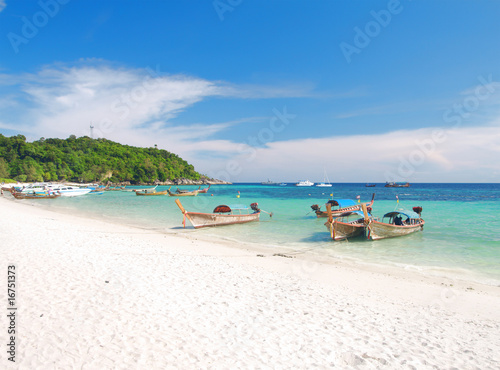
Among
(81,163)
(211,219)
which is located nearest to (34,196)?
(211,219)

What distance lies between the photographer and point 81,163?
4801 inches

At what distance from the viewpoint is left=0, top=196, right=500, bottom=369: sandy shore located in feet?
13.4

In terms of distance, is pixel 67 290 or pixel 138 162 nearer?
pixel 67 290

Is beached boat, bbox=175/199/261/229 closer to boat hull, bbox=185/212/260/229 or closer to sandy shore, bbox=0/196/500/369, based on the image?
boat hull, bbox=185/212/260/229

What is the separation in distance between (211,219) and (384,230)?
11.6 m

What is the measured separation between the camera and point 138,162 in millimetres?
151125

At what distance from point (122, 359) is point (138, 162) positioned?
15917 cm

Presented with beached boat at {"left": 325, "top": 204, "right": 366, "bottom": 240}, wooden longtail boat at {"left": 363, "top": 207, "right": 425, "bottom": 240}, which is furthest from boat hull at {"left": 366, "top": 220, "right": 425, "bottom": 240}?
beached boat at {"left": 325, "top": 204, "right": 366, "bottom": 240}

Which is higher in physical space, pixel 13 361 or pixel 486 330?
pixel 13 361

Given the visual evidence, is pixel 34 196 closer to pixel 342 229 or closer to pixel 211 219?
pixel 211 219

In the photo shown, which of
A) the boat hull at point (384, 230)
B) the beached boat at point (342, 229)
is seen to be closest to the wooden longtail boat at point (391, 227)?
the boat hull at point (384, 230)

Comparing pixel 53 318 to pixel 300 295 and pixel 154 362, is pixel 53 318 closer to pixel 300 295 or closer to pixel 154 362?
pixel 154 362

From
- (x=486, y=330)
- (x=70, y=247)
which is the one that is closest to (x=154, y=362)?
(x=486, y=330)

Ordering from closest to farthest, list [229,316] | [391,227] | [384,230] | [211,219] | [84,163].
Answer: [229,316], [384,230], [391,227], [211,219], [84,163]
